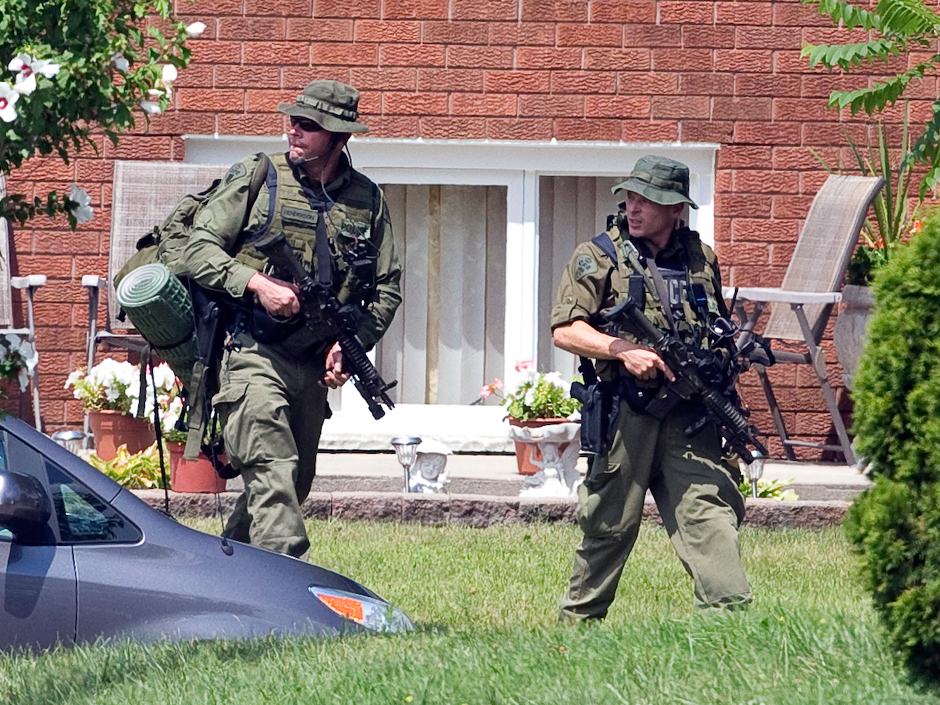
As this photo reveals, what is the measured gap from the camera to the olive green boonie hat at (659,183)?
6176 millimetres

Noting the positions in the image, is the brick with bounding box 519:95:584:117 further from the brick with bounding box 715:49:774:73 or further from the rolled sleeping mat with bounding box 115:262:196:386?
the rolled sleeping mat with bounding box 115:262:196:386

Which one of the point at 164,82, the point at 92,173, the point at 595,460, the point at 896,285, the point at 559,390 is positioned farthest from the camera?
the point at 92,173

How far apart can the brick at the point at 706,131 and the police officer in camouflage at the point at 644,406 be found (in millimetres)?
4561

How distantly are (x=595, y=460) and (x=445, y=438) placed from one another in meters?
4.63

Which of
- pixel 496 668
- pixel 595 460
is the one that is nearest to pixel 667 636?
pixel 496 668

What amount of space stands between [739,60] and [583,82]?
106cm

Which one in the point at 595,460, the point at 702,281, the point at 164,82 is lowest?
the point at 595,460

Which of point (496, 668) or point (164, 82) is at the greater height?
point (164, 82)

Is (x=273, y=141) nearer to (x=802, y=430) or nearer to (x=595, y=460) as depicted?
(x=802, y=430)

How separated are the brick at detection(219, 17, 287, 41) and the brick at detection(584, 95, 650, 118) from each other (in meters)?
2.08

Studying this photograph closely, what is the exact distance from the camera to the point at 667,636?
505cm

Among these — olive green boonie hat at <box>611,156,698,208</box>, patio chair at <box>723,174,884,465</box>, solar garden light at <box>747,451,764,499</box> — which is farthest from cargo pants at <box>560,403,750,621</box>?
patio chair at <box>723,174,884,465</box>

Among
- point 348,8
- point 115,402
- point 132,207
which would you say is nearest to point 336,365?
point 115,402

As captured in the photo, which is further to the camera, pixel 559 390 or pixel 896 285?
pixel 559 390
